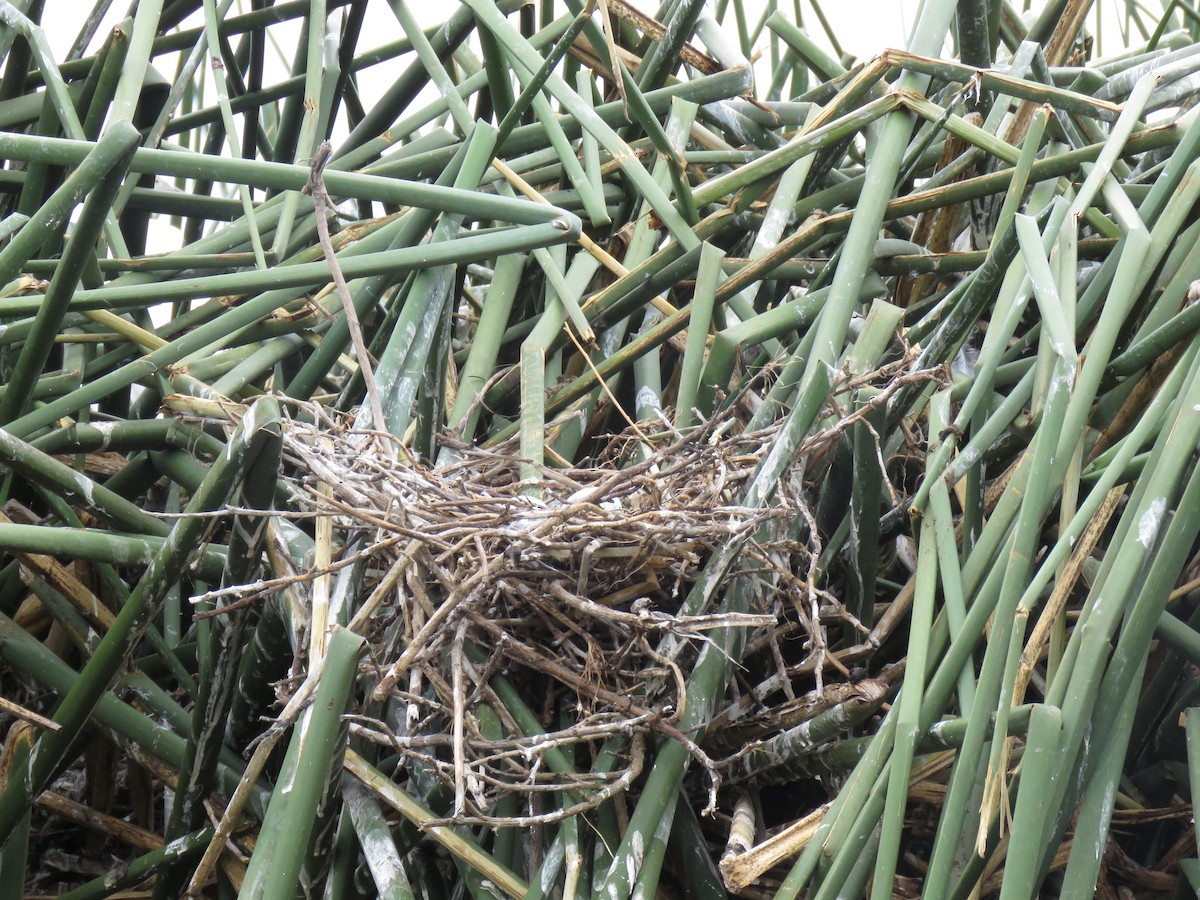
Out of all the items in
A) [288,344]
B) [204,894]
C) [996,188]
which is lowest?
[204,894]

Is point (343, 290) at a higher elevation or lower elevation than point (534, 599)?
higher

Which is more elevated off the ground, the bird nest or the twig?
the twig

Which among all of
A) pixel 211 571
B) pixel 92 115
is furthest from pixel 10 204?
pixel 211 571

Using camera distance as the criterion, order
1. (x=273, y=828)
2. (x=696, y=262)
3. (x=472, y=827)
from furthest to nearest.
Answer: (x=696, y=262), (x=472, y=827), (x=273, y=828)

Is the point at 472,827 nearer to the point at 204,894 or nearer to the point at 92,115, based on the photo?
the point at 204,894

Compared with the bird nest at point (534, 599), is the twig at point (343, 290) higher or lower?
higher

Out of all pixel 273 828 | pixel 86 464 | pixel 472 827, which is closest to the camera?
pixel 273 828

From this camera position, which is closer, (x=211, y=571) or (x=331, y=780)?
(x=331, y=780)

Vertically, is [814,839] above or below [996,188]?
below
